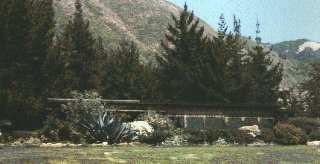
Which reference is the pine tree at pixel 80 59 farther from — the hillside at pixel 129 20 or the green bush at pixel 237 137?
the hillside at pixel 129 20

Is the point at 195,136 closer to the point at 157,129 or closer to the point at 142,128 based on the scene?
the point at 157,129

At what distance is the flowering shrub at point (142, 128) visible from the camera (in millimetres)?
28234

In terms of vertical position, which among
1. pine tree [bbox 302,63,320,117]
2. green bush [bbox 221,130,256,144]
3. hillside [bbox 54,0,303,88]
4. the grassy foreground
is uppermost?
hillside [bbox 54,0,303,88]

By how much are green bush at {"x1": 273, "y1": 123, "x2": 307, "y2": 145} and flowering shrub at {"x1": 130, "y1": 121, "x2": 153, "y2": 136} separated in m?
9.12

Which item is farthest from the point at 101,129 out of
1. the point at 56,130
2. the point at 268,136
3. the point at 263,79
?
the point at 263,79

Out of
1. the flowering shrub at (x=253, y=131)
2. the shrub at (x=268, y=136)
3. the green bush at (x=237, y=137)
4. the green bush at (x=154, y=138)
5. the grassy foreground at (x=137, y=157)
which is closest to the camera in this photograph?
the grassy foreground at (x=137, y=157)

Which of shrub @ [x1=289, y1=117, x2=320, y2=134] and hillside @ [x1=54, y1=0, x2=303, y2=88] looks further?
hillside @ [x1=54, y1=0, x2=303, y2=88]

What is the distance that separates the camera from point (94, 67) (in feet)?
144

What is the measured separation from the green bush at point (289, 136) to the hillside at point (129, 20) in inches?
3358

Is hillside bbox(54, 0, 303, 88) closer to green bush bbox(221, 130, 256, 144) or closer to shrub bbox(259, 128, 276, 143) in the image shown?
shrub bbox(259, 128, 276, 143)

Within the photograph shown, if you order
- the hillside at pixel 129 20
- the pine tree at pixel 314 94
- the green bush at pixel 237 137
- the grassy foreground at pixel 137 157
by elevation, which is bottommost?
A: the green bush at pixel 237 137

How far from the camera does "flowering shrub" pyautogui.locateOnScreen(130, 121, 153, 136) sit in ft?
92.6

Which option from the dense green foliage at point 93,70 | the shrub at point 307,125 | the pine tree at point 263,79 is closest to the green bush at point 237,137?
the shrub at point 307,125

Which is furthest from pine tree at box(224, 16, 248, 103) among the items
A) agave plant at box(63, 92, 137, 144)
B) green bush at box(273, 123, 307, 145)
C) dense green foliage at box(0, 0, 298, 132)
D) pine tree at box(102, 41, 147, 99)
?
agave plant at box(63, 92, 137, 144)
